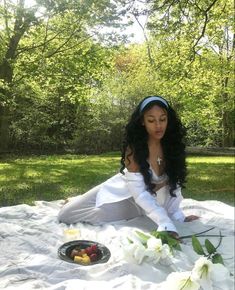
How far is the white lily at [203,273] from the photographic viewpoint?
1.08m

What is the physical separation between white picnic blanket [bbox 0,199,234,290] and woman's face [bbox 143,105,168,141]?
2.32ft

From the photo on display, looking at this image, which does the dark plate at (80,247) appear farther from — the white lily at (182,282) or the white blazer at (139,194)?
the white lily at (182,282)

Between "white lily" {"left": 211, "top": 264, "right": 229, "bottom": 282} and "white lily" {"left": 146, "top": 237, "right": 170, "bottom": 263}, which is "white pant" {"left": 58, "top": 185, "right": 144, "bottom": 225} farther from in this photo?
"white lily" {"left": 211, "top": 264, "right": 229, "bottom": 282}

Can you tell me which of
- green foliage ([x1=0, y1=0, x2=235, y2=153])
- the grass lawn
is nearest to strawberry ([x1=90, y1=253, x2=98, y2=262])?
the grass lawn

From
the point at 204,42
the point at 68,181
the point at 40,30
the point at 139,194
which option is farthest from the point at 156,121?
the point at 204,42

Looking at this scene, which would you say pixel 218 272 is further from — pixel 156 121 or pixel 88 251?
pixel 156 121

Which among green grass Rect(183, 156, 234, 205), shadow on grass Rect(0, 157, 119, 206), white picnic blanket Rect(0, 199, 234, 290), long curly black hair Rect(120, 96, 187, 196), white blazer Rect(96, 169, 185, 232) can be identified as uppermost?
long curly black hair Rect(120, 96, 187, 196)

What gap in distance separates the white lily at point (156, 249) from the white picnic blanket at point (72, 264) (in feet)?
0.45

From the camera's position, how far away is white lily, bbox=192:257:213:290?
1079 mm

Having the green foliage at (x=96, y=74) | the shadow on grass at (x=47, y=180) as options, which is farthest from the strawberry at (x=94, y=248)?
the green foliage at (x=96, y=74)

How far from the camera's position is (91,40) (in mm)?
10445

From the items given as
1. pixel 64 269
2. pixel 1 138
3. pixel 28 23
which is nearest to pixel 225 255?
pixel 64 269

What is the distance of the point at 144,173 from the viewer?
3076 mm

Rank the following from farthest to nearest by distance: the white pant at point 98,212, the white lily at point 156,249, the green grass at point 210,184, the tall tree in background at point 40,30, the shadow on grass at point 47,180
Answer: the tall tree in background at point 40,30, the green grass at point 210,184, the shadow on grass at point 47,180, the white pant at point 98,212, the white lily at point 156,249
